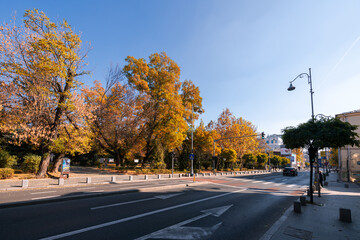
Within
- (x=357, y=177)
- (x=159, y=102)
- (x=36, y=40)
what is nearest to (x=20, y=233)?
(x=36, y=40)

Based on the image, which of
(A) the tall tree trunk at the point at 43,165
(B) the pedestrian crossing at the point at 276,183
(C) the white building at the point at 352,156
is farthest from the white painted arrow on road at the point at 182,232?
(C) the white building at the point at 352,156

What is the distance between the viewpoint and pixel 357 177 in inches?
941

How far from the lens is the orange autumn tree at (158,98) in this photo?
26094mm

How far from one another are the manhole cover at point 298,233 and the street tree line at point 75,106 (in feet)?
59.2

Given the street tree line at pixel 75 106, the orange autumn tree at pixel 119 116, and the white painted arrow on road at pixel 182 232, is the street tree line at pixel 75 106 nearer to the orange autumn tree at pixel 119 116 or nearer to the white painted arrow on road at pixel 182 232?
the orange autumn tree at pixel 119 116

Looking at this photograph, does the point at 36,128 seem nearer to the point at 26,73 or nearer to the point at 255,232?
the point at 26,73

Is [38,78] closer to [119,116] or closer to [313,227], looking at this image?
[119,116]

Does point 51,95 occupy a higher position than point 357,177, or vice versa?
point 51,95

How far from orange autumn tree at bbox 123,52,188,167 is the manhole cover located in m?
21.0

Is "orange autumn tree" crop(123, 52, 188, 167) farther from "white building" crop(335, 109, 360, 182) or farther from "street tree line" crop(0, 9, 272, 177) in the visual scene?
"white building" crop(335, 109, 360, 182)

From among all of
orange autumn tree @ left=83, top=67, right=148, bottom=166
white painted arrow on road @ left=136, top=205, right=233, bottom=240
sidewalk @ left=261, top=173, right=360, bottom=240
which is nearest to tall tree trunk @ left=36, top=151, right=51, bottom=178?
orange autumn tree @ left=83, top=67, right=148, bottom=166

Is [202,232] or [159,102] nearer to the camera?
[202,232]

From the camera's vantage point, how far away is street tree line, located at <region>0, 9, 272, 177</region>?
50.7 feet

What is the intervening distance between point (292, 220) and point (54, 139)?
19357 millimetres
